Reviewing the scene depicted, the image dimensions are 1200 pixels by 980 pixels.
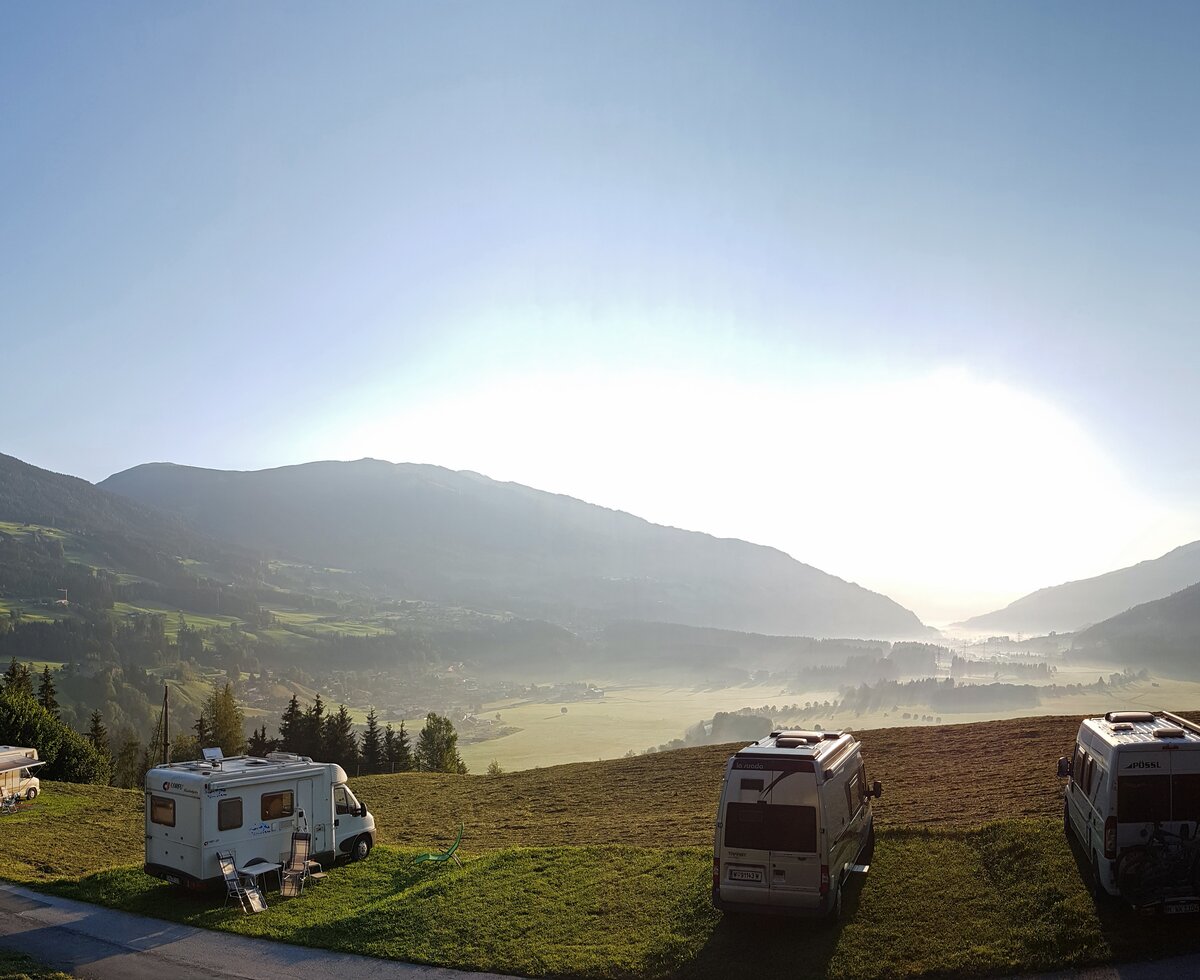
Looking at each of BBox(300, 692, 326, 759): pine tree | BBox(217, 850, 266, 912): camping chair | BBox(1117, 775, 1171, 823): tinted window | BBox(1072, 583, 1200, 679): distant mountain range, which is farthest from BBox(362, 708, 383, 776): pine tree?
BBox(1072, 583, 1200, 679): distant mountain range

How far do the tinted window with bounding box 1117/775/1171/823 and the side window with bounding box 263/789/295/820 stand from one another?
60.1ft

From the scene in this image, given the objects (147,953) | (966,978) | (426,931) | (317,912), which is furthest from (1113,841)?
(147,953)

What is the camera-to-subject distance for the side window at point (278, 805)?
783 inches

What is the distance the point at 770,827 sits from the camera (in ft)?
43.7

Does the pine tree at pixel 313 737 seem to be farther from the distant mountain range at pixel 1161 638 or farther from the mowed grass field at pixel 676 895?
the distant mountain range at pixel 1161 638

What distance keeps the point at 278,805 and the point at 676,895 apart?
10.6 m

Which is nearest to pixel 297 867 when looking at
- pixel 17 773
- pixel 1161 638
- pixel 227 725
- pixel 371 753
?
pixel 17 773

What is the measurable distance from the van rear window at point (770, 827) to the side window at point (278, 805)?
12.4m

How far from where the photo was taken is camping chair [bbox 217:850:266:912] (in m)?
17.8

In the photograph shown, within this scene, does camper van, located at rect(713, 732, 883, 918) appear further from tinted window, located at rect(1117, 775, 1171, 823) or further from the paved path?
the paved path

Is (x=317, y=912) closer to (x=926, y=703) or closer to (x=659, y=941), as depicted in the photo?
(x=659, y=941)

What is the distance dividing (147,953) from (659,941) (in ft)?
33.2

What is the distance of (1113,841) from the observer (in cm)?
1260

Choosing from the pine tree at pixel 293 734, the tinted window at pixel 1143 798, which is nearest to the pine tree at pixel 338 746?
the pine tree at pixel 293 734
